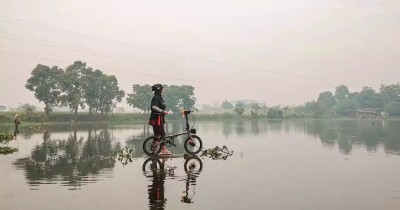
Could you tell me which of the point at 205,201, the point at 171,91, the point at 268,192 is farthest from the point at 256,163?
the point at 171,91

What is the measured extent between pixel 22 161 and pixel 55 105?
6607 centimetres

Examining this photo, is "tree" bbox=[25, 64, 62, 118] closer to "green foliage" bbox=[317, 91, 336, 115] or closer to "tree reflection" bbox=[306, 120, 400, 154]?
"tree reflection" bbox=[306, 120, 400, 154]

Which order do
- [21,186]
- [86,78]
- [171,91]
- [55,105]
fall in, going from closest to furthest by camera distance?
1. [21,186]
2. [55,105]
3. [86,78]
4. [171,91]

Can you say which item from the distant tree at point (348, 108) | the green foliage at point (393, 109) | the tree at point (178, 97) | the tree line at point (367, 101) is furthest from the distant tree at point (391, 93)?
the tree at point (178, 97)

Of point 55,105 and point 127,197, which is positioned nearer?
point 127,197

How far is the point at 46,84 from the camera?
243 feet

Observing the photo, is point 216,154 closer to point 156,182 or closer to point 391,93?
point 156,182

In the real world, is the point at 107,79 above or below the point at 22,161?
above

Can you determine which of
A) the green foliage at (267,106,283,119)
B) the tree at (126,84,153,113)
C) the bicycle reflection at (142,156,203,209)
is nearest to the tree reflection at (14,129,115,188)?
the bicycle reflection at (142,156,203,209)

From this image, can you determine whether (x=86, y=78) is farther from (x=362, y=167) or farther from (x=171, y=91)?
(x=362, y=167)

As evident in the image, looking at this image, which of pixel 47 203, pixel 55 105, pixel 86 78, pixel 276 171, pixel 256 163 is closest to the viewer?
pixel 47 203

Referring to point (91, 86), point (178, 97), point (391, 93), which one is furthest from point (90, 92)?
point (391, 93)

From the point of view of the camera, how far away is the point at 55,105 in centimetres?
7512

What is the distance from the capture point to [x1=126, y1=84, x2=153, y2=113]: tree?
3649 inches
